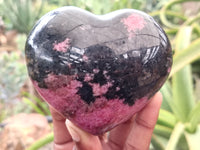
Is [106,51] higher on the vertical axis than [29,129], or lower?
higher

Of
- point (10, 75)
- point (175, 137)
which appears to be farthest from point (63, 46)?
point (10, 75)

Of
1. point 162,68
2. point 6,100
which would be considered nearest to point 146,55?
point 162,68

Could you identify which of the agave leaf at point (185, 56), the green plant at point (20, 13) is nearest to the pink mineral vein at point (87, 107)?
the agave leaf at point (185, 56)

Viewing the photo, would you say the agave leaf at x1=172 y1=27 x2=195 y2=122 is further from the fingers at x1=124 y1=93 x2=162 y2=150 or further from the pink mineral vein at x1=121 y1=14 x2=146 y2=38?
the pink mineral vein at x1=121 y1=14 x2=146 y2=38

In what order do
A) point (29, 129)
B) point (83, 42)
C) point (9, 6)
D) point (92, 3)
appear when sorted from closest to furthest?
point (83, 42) < point (29, 129) < point (92, 3) < point (9, 6)

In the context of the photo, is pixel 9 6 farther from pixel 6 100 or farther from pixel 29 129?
pixel 29 129

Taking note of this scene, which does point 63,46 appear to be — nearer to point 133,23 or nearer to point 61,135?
point 133,23

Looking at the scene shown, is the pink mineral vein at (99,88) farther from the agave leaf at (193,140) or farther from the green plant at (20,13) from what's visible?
the green plant at (20,13)
